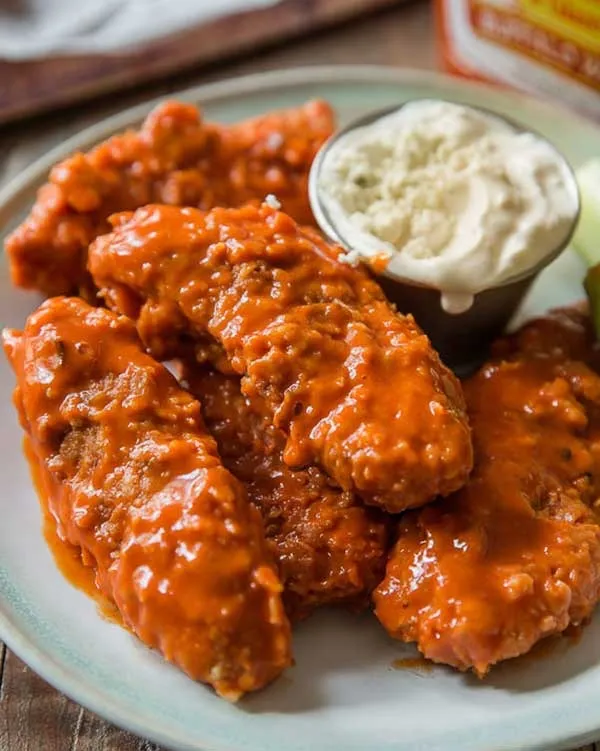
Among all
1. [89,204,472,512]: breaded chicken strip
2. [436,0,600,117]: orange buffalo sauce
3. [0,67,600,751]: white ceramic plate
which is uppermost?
[89,204,472,512]: breaded chicken strip

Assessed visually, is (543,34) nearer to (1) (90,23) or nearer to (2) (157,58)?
(2) (157,58)

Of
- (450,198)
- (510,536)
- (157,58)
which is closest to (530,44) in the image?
(450,198)

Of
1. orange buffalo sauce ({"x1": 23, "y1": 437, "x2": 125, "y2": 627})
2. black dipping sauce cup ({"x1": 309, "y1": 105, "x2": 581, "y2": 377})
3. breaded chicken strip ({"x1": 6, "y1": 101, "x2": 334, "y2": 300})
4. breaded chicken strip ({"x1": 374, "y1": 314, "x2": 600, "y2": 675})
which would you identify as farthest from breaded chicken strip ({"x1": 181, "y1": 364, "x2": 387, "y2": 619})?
breaded chicken strip ({"x1": 6, "y1": 101, "x2": 334, "y2": 300})

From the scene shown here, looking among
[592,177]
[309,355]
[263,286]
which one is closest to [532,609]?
[309,355]

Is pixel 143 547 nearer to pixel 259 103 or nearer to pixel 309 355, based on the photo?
pixel 309 355

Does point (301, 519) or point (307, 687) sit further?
point (301, 519)

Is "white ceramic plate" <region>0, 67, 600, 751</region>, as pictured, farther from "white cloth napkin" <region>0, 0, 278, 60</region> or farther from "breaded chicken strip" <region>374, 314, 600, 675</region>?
"white cloth napkin" <region>0, 0, 278, 60</region>
